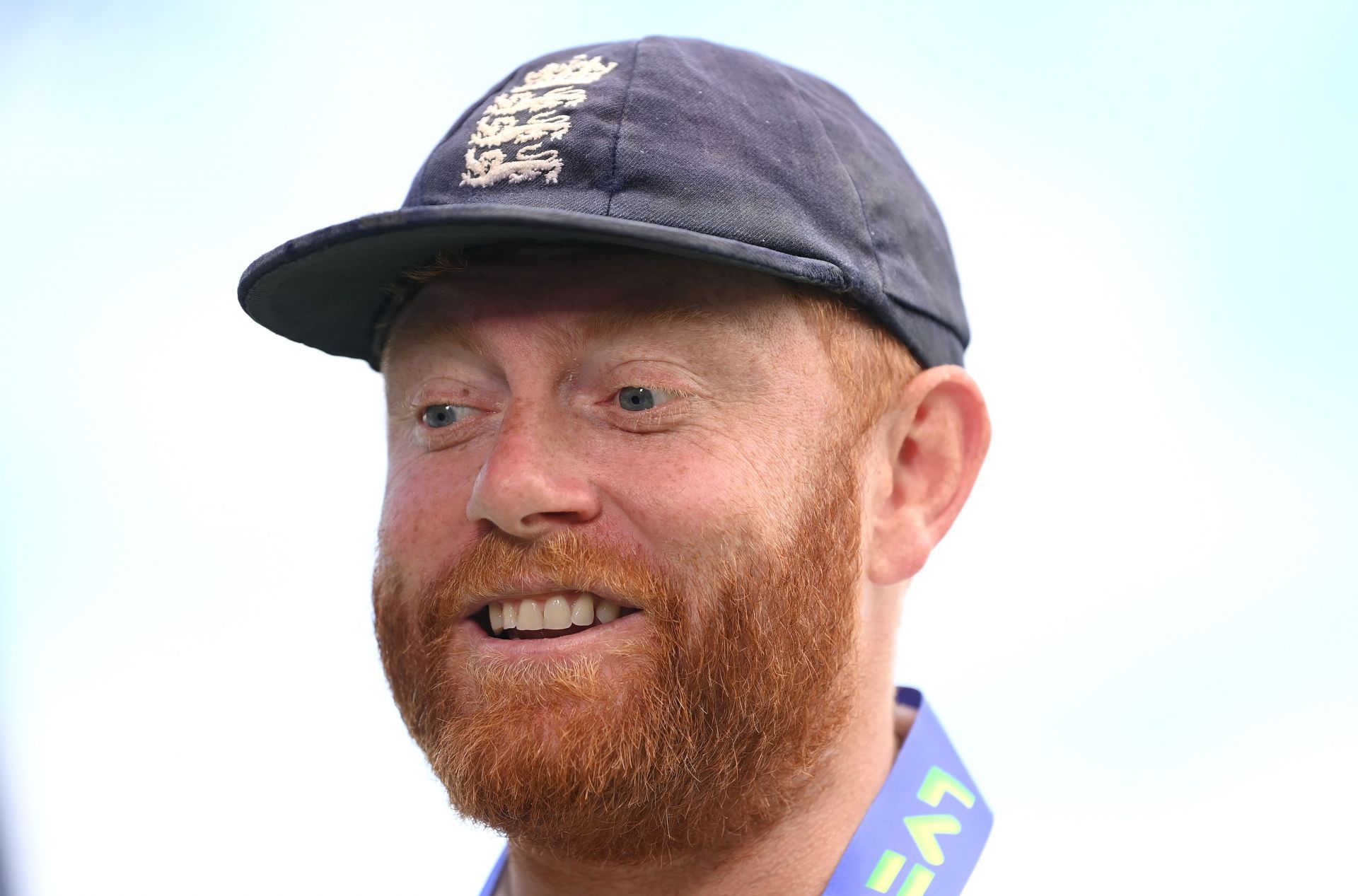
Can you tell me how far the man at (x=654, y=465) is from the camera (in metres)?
1.81

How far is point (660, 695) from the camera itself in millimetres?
1808

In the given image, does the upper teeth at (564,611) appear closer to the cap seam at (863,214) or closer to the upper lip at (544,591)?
the upper lip at (544,591)

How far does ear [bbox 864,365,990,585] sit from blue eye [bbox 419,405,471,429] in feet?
2.03

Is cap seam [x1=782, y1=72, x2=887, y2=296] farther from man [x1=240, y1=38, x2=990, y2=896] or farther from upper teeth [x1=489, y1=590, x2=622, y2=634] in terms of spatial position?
upper teeth [x1=489, y1=590, x2=622, y2=634]

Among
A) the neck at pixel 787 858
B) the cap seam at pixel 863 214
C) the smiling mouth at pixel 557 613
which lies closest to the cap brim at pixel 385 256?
the cap seam at pixel 863 214

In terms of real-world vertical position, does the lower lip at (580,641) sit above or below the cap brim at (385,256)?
below

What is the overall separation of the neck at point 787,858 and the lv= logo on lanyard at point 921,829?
3 centimetres

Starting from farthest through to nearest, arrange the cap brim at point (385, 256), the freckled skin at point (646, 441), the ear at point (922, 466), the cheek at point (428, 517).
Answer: the ear at point (922, 466), the cheek at point (428, 517), the freckled skin at point (646, 441), the cap brim at point (385, 256)

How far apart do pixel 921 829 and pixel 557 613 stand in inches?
27.9

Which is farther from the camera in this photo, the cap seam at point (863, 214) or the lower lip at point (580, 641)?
the cap seam at point (863, 214)

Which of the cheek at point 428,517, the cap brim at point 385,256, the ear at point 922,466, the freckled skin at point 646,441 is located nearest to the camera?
the cap brim at point 385,256

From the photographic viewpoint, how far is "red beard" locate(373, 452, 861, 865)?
70.8 inches

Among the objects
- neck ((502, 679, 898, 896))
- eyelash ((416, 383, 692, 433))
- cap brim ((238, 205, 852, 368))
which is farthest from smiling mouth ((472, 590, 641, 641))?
cap brim ((238, 205, 852, 368))

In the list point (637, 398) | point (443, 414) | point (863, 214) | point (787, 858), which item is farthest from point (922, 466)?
point (443, 414)
